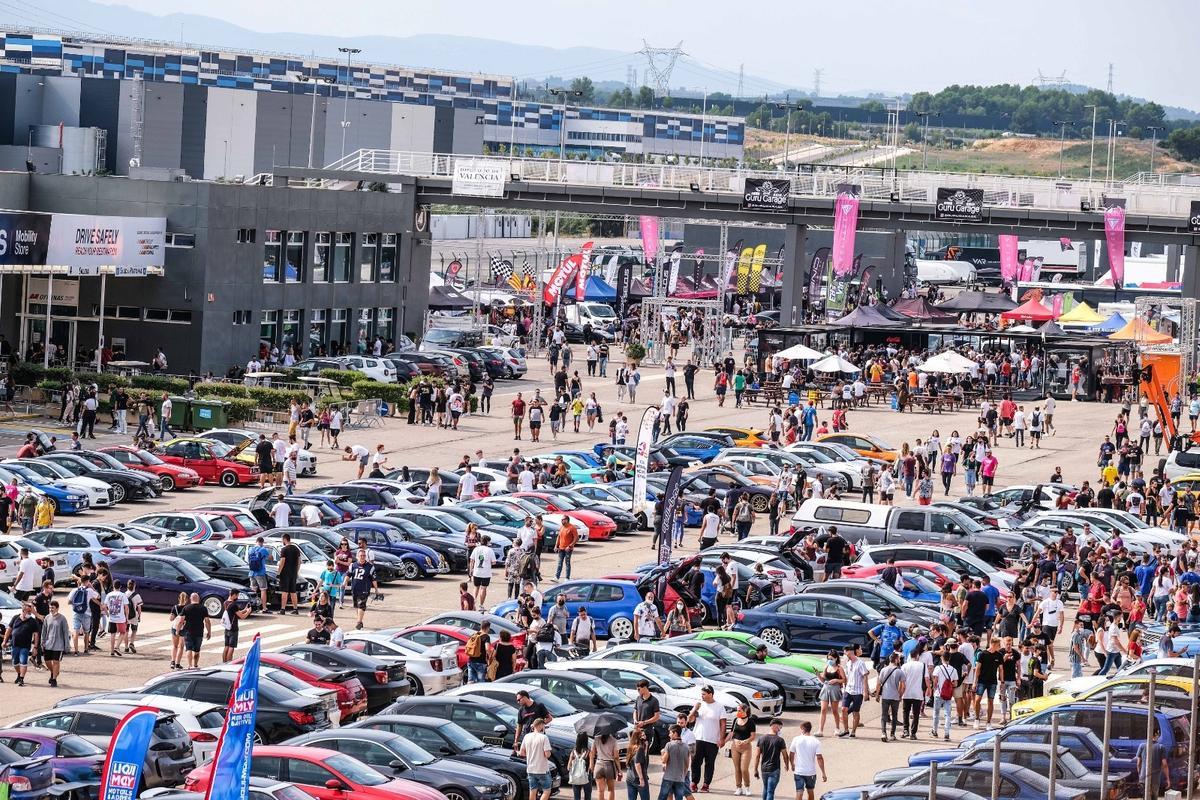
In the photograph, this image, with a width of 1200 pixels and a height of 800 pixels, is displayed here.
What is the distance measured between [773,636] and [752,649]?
89.7 inches

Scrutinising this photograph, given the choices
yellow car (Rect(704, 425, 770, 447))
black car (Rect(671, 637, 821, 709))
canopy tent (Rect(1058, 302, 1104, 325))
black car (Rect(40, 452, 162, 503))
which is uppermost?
canopy tent (Rect(1058, 302, 1104, 325))

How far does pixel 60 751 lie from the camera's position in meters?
20.6

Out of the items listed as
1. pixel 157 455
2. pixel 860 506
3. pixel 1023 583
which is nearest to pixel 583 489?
pixel 860 506

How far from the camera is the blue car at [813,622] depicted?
98.0 feet

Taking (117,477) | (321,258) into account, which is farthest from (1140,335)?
(117,477)

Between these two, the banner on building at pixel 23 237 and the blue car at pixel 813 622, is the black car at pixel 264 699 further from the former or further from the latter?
the banner on building at pixel 23 237

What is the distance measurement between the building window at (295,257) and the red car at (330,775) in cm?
5190

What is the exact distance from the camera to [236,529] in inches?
1497

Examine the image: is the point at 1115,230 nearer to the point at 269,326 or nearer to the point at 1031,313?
the point at 1031,313

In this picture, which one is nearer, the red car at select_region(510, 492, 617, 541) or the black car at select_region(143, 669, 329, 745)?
the black car at select_region(143, 669, 329, 745)

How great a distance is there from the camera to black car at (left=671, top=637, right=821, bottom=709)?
88.2 ft

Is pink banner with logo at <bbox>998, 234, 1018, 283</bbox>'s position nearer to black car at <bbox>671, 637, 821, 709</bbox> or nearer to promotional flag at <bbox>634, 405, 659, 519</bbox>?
promotional flag at <bbox>634, 405, 659, 519</bbox>

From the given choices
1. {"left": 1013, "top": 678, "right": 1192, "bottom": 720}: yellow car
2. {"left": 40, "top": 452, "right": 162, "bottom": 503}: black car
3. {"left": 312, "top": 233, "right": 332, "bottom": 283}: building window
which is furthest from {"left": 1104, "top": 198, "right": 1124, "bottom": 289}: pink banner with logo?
{"left": 1013, "top": 678, "right": 1192, "bottom": 720}: yellow car

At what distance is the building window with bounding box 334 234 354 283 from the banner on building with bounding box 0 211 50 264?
15164 mm
